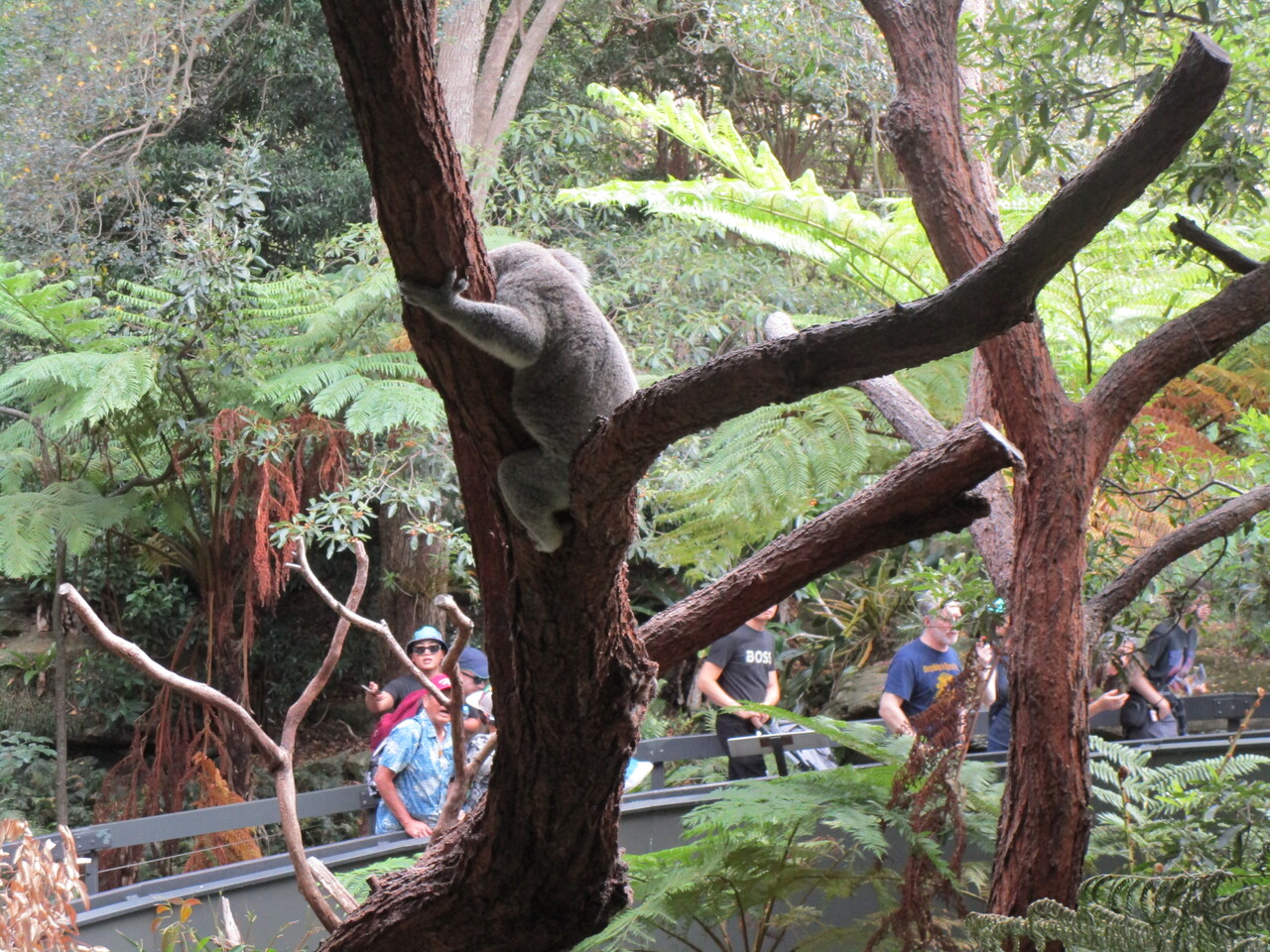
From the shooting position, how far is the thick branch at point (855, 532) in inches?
77.0

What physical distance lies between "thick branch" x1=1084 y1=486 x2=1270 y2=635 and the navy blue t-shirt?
1573mm

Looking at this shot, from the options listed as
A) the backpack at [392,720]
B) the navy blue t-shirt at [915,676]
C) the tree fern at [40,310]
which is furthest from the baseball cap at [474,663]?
the tree fern at [40,310]

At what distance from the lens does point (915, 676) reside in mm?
4578

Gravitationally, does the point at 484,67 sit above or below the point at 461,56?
above

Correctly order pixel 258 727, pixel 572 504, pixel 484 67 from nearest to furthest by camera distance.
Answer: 1. pixel 572 504
2. pixel 258 727
3. pixel 484 67

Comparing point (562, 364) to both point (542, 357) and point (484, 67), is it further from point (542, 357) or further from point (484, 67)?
point (484, 67)

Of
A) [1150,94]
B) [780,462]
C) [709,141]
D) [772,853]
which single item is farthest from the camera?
[709,141]

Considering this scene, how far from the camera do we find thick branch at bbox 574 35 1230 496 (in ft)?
4.00

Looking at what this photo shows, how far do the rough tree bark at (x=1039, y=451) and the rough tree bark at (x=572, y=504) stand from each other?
95 cm

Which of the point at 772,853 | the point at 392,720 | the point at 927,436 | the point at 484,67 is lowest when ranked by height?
the point at 772,853

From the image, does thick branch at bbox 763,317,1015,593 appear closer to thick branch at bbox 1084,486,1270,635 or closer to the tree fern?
thick branch at bbox 1084,486,1270,635

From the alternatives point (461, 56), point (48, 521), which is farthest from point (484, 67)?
point (48, 521)

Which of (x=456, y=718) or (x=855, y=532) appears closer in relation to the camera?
(x=855, y=532)

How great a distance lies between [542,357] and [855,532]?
720 mm
